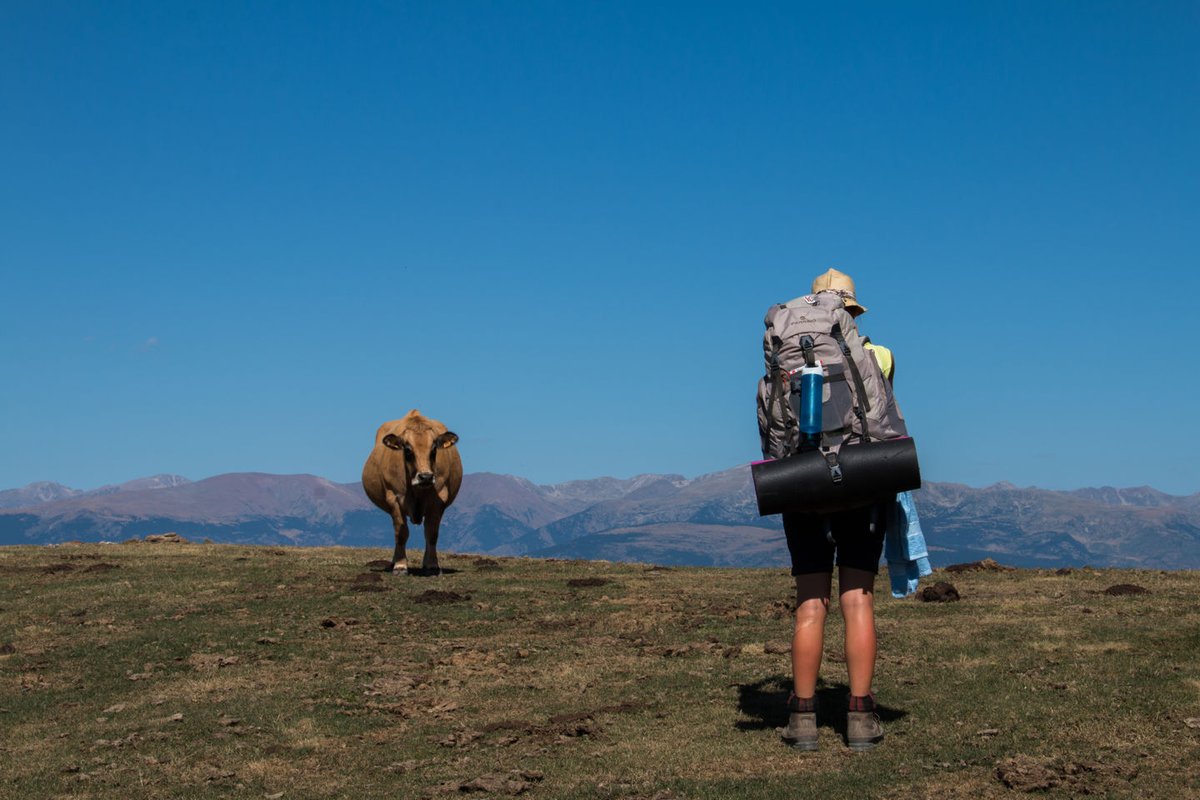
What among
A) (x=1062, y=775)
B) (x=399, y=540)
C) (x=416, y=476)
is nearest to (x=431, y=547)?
(x=399, y=540)

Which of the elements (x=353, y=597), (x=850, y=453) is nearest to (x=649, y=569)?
(x=353, y=597)

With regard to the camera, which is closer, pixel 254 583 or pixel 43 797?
pixel 43 797

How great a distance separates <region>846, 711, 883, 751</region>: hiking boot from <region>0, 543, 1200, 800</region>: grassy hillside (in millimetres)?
136

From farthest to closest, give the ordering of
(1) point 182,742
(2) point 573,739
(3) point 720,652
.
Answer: (3) point 720,652
(1) point 182,742
(2) point 573,739

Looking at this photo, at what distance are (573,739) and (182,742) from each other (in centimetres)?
396

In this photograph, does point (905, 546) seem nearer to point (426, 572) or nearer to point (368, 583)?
point (368, 583)

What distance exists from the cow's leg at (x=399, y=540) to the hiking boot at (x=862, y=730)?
17324mm

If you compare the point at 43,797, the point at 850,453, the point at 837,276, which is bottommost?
the point at 43,797

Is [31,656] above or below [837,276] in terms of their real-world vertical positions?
below

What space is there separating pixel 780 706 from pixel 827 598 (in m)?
1.90

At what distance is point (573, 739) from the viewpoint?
10.7m

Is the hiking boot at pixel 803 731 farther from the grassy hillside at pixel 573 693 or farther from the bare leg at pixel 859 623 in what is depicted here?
the bare leg at pixel 859 623

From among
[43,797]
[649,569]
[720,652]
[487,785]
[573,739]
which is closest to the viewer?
[487,785]

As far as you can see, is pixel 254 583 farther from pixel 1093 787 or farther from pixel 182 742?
pixel 1093 787
